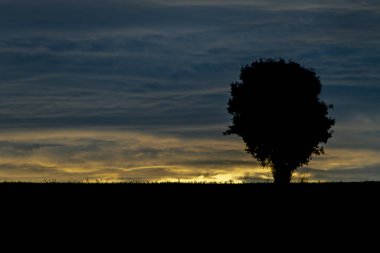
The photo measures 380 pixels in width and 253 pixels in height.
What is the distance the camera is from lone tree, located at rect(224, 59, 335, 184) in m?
66.6

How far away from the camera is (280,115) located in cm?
6712

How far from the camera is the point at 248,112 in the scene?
66.8 metres
